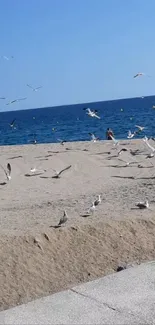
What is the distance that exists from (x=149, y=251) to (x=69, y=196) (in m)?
4.63

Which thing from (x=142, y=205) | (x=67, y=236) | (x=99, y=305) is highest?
(x=142, y=205)

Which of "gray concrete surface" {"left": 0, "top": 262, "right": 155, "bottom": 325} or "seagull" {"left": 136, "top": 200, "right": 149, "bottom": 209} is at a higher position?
"seagull" {"left": 136, "top": 200, "right": 149, "bottom": 209}

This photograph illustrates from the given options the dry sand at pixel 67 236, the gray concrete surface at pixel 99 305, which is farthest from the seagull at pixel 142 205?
the gray concrete surface at pixel 99 305

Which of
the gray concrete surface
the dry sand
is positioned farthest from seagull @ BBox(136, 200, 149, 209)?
the gray concrete surface

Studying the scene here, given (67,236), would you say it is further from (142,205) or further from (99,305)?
(142,205)

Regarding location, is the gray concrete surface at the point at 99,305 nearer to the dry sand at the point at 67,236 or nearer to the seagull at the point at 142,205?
the dry sand at the point at 67,236

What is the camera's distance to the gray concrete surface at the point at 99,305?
547cm

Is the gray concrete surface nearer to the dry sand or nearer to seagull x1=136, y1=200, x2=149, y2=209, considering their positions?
the dry sand

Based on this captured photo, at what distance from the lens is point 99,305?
5762 mm

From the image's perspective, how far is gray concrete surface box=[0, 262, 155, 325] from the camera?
18.0 feet

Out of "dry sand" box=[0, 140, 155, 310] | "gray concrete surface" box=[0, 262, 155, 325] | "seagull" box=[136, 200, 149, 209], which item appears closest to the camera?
"gray concrete surface" box=[0, 262, 155, 325]

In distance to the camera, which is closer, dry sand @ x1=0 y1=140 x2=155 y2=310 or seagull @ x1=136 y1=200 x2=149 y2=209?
dry sand @ x1=0 y1=140 x2=155 y2=310

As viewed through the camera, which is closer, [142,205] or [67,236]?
[67,236]

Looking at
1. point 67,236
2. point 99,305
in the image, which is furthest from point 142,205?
point 99,305
